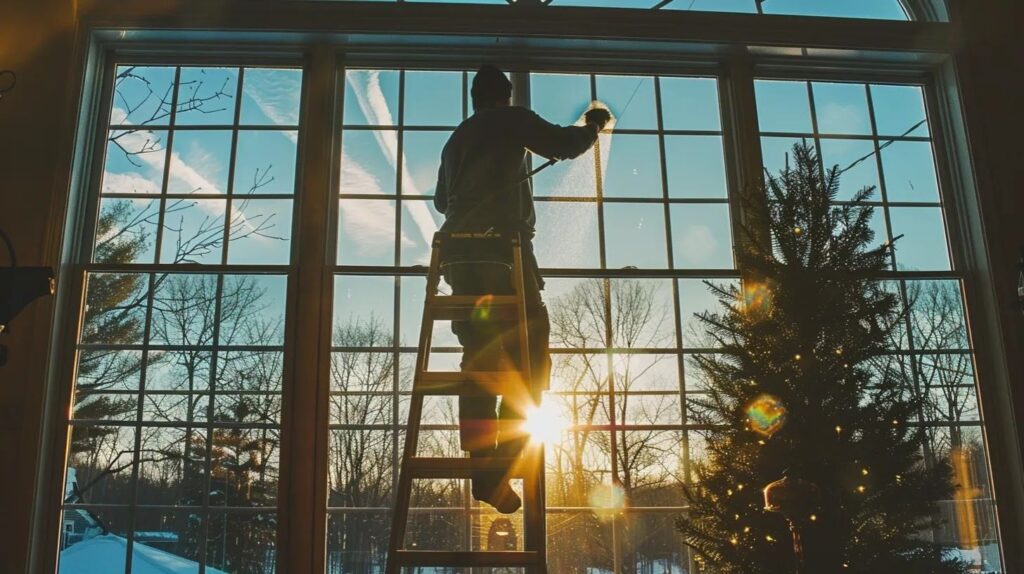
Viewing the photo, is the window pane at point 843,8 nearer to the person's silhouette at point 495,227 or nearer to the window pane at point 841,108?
the window pane at point 841,108

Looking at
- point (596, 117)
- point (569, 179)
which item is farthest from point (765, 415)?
point (569, 179)

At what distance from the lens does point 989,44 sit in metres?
3.82

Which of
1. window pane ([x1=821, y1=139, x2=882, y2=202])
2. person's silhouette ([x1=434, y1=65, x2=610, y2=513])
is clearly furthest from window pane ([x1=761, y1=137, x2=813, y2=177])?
person's silhouette ([x1=434, y1=65, x2=610, y2=513])

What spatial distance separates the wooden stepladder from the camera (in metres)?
1.99

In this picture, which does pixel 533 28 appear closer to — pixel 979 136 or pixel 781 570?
pixel 979 136

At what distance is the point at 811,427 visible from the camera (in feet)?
8.93

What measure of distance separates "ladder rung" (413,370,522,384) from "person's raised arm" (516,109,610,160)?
0.81 metres

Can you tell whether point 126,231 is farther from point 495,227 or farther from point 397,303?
point 495,227

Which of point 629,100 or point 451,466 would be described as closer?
point 451,466

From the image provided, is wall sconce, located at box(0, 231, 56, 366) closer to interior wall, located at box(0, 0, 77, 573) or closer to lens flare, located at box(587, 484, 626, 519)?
interior wall, located at box(0, 0, 77, 573)

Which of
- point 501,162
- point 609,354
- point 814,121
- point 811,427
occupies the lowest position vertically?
point 811,427

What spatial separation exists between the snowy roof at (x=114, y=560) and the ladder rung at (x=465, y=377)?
4.96ft

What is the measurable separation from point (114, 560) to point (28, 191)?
4.86ft

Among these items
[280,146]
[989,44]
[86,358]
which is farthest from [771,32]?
[86,358]
